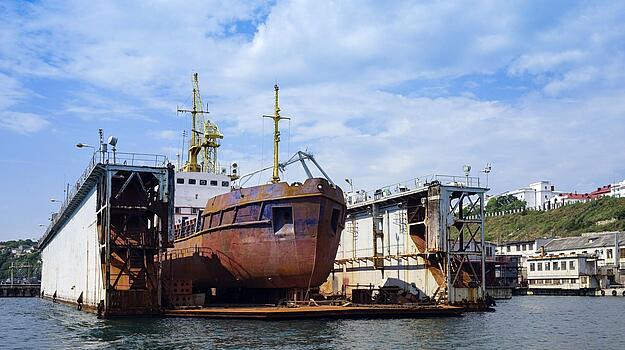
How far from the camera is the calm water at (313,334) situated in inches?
928

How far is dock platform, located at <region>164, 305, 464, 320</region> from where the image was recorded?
29.7m

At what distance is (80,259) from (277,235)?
13139 mm

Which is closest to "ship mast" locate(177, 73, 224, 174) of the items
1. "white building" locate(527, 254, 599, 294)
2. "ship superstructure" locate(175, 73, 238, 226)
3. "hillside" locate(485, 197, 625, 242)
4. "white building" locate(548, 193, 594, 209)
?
"ship superstructure" locate(175, 73, 238, 226)

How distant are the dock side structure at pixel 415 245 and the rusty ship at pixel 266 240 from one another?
13.8 ft

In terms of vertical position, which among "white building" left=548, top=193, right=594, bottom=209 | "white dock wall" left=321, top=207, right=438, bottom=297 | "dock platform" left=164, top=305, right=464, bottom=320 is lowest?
"dock platform" left=164, top=305, right=464, bottom=320

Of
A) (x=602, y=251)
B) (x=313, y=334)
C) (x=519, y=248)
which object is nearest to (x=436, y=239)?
(x=313, y=334)

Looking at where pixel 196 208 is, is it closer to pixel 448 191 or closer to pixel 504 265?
pixel 448 191

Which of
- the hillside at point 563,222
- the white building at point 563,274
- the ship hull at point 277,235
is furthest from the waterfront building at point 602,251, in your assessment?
the ship hull at point 277,235

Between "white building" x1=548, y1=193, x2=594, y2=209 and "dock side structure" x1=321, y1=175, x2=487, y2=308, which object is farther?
"white building" x1=548, y1=193, x2=594, y2=209

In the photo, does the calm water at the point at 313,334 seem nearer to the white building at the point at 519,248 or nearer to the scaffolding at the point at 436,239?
the scaffolding at the point at 436,239

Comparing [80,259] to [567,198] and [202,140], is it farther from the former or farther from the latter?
[567,198]

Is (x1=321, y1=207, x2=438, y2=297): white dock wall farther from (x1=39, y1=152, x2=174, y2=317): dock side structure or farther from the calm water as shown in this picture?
(x1=39, y1=152, x2=174, y2=317): dock side structure

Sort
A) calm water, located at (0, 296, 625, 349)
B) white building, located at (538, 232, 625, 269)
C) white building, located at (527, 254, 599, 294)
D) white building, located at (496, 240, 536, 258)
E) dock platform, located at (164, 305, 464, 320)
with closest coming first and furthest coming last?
calm water, located at (0, 296, 625, 349) → dock platform, located at (164, 305, 464, 320) → white building, located at (527, 254, 599, 294) → white building, located at (538, 232, 625, 269) → white building, located at (496, 240, 536, 258)

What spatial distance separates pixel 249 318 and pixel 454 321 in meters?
9.09
